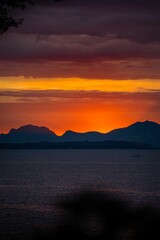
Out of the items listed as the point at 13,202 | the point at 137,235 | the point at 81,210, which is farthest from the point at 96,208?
the point at 13,202

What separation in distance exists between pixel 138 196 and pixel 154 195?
3.06 meters

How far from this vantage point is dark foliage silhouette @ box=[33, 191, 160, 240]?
349 centimetres

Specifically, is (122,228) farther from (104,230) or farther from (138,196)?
(138,196)

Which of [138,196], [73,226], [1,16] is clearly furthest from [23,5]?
[138,196]

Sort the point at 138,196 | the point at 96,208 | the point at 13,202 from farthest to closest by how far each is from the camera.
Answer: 1. the point at 138,196
2. the point at 13,202
3. the point at 96,208

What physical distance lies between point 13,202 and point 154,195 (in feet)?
72.9

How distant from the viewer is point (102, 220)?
3488mm

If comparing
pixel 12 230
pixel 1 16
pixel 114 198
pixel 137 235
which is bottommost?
pixel 12 230

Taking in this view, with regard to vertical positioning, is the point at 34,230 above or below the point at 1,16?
below

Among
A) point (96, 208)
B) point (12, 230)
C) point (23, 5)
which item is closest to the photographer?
point (96, 208)

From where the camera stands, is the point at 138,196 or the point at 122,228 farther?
the point at 138,196

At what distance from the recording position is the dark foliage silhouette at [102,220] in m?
3.49

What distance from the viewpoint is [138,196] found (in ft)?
255

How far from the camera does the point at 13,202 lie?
232ft
